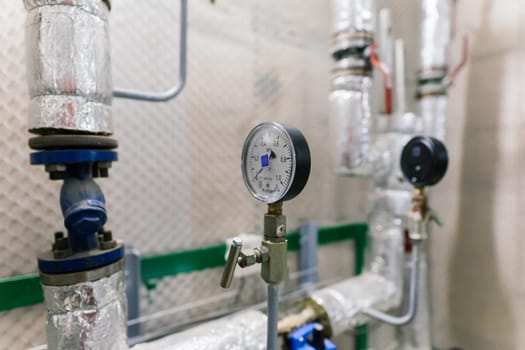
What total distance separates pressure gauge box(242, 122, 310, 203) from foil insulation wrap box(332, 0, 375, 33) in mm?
670

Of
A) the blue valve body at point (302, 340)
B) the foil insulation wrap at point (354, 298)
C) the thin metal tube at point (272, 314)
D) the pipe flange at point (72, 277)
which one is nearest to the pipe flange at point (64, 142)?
the pipe flange at point (72, 277)

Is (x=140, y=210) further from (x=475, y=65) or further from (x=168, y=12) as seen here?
(x=475, y=65)

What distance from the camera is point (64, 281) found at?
22.4 inches

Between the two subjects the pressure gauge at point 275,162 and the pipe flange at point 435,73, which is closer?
the pressure gauge at point 275,162

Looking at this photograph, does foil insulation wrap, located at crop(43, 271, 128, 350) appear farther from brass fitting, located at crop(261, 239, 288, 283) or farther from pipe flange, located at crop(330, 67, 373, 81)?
pipe flange, located at crop(330, 67, 373, 81)

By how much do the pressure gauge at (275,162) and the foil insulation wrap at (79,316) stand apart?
1.25ft

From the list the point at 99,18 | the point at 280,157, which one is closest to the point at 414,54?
the point at 280,157

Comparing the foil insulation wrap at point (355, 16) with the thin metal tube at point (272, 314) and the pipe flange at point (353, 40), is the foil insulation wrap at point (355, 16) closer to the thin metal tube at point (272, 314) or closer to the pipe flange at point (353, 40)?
the pipe flange at point (353, 40)

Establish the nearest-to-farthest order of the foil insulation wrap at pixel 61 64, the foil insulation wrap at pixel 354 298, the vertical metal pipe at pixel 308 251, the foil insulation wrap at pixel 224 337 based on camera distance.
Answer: the foil insulation wrap at pixel 61 64 < the foil insulation wrap at pixel 224 337 < the foil insulation wrap at pixel 354 298 < the vertical metal pipe at pixel 308 251

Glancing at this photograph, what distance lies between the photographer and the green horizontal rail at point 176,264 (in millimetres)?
733

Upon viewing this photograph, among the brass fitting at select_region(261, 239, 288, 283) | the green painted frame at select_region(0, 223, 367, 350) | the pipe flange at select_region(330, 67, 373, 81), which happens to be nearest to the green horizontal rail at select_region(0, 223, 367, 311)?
the green painted frame at select_region(0, 223, 367, 350)

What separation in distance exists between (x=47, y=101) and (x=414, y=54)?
1.65 m

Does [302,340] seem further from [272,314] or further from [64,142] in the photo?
[64,142]

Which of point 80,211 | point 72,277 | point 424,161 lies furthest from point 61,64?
point 424,161
